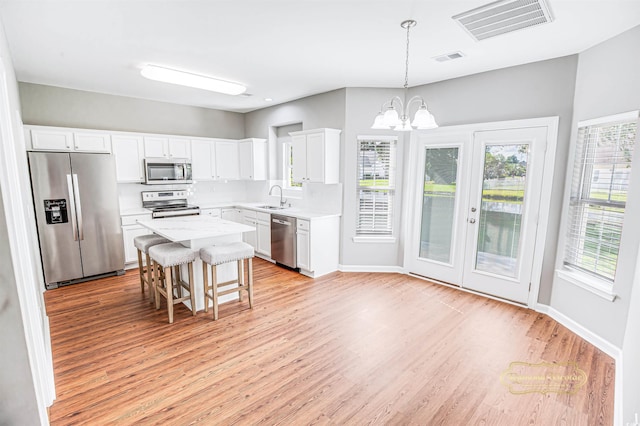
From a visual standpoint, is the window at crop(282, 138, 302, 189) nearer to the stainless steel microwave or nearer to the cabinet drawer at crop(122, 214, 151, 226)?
the stainless steel microwave

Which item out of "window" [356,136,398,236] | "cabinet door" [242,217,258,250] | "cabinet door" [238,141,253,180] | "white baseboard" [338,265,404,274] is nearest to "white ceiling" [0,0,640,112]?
"window" [356,136,398,236]

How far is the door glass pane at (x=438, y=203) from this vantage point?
414cm

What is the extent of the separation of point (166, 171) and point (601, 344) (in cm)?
599

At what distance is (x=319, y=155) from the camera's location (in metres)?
4.59

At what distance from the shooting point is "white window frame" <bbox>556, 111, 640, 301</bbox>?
2.67 metres

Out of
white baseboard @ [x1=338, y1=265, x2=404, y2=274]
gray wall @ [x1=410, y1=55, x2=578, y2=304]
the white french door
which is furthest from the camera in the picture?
white baseboard @ [x1=338, y1=265, x2=404, y2=274]

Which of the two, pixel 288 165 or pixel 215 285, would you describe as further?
pixel 288 165

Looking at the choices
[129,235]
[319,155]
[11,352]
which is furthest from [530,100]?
[129,235]

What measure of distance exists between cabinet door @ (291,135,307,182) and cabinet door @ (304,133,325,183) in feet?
0.33

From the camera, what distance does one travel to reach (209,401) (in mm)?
2143

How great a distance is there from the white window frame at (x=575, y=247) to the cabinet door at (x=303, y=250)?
3.01 meters

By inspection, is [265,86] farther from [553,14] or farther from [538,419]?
[538,419]

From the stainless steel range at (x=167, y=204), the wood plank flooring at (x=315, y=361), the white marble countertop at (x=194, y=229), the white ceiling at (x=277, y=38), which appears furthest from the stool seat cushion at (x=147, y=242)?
the white ceiling at (x=277, y=38)

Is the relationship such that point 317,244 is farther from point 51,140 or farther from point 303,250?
point 51,140
